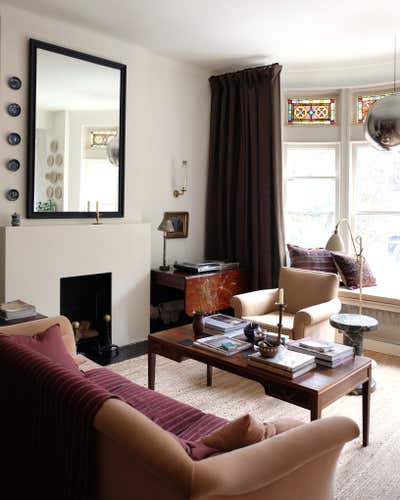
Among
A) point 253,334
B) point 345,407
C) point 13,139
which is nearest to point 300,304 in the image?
point 345,407

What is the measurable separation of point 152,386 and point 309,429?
182 cm

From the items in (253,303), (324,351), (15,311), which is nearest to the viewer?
(324,351)

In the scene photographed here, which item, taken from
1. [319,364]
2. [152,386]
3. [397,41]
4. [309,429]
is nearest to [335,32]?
[397,41]

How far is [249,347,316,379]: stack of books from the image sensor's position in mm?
2454

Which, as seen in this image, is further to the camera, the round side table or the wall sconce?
the wall sconce

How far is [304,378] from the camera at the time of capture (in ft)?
8.05

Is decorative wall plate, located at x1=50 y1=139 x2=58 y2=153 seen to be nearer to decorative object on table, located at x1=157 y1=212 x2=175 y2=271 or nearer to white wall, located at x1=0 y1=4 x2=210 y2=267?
white wall, located at x1=0 y1=4 x2=210 y2=267

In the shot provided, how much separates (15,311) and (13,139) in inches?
54.7

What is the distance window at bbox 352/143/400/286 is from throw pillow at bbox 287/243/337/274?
1.71 ft

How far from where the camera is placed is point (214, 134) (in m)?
5.36

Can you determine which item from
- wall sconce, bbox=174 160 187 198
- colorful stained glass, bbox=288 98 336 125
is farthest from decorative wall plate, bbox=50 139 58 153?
colorful stained glass, bbox=288 98 336 125

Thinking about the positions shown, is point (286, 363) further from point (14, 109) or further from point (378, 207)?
point (378, 207)

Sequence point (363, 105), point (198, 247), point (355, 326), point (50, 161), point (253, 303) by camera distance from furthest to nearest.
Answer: point (198, 247)
point (363, 105)
point (253, 303)
point (50, 161)
point (355, 326)

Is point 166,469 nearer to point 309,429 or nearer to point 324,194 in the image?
point 309,429
